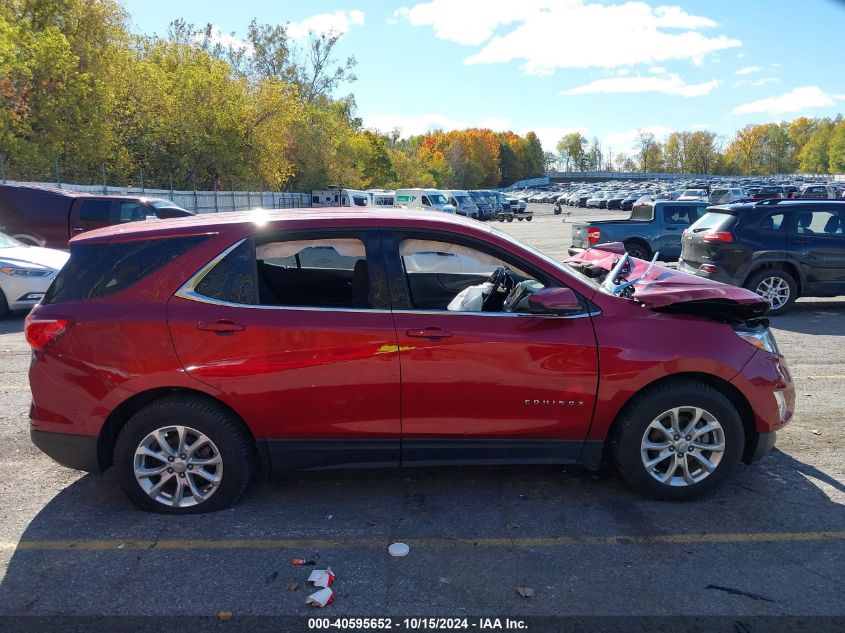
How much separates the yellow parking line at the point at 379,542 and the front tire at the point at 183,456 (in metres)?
0.31

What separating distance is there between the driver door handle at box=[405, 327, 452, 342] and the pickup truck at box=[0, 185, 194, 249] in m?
11.7

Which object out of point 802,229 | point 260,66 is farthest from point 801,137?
point 802,229

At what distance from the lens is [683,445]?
4098mm

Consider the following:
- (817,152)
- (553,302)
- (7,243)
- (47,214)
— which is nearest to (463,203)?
(47,214)

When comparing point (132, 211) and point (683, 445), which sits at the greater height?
point (132, 211)

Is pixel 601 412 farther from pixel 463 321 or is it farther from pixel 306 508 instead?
pixel 306 508

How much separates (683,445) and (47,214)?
13.3m

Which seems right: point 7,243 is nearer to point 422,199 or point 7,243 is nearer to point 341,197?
point 422,199

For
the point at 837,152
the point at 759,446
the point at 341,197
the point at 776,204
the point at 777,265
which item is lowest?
the point at 759,446

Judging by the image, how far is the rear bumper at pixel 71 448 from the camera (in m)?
3.98

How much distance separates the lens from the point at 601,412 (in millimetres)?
4039

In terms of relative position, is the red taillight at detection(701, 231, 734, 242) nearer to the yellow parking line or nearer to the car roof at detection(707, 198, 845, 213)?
the car roof at detection(707, 198, 845, 213)

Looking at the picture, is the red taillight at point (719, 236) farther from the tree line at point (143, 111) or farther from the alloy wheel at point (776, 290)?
the tree line at point (143, 111)

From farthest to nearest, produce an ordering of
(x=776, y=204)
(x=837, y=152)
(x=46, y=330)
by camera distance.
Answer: (x=837, y=152), (x=776, y=204), (x=46, y=330)
